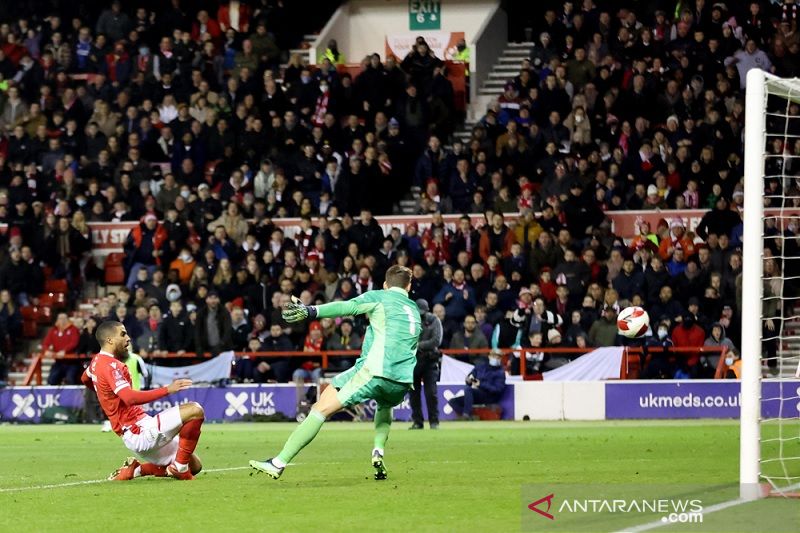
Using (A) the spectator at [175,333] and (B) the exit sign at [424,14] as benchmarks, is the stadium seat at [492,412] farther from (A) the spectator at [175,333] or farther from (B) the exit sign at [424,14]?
(B) the exit sign at [424,14]

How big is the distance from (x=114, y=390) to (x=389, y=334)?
2.32 m

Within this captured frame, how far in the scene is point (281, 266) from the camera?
27922 mm

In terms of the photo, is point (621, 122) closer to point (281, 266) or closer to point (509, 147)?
point (509, 147)

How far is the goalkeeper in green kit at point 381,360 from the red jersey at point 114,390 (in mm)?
1288

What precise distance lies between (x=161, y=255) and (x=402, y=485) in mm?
17600

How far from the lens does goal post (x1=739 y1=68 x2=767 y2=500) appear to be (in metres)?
10.4

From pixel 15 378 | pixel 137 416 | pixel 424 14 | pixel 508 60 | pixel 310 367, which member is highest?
pixel 424 14

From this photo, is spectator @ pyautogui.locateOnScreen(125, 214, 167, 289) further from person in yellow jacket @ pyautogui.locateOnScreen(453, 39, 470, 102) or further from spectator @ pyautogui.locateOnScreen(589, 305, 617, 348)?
spectator @ pyautogui.locateOnScreen(589, 305, 617, 348)

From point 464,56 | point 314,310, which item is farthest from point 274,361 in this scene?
point 314,310

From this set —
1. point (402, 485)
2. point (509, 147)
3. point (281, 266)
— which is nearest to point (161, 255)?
point (281, 266)

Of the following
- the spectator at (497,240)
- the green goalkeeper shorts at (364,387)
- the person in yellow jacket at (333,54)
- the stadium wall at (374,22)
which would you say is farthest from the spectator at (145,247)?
the green goalkeeper shorts at (364,387)

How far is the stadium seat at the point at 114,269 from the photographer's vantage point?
1184 inches

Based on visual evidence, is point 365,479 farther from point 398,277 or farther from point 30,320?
point 30,320

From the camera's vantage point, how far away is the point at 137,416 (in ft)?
40.7
